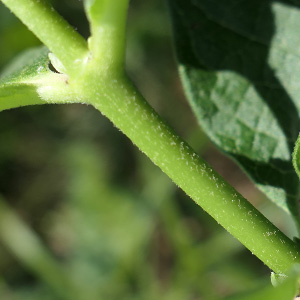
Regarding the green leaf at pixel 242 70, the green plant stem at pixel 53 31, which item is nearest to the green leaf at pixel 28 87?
the green plant stem at pixel 53 31

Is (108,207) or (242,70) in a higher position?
(242,70)

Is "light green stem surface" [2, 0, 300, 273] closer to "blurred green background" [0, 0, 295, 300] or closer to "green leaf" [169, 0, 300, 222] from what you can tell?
"green leaf" [169, 0, 300, 222]

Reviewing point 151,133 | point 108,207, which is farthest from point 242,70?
point 108,207

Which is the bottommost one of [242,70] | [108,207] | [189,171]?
[108,207]

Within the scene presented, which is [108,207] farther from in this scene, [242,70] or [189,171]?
[189,171]

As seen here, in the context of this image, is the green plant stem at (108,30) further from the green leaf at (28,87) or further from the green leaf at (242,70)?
the green leaf at (242,70)

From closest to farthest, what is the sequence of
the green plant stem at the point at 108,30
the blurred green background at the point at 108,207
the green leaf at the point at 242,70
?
the green plant stem at the point at 108,30 < the green leaf at the point at 242,70 < the blurred green background at the point at 108,207

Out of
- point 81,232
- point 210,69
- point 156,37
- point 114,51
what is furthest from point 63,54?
point 156,37

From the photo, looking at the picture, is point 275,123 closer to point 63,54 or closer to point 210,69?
point 210,69
